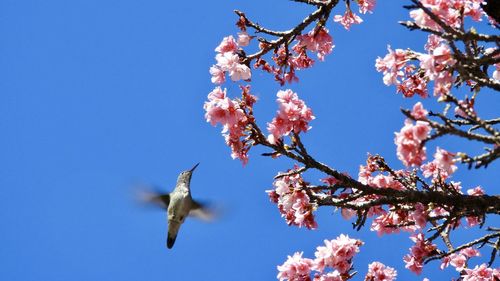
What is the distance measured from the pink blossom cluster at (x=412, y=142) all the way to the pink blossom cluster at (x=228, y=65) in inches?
95.1

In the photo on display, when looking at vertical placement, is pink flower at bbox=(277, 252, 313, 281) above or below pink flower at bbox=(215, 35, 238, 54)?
below

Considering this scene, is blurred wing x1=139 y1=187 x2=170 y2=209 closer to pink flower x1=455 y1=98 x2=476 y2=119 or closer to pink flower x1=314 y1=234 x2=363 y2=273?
pink flower x1=314 y1=234 x2=363 y2=273

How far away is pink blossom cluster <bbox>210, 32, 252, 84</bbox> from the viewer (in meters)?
6.44

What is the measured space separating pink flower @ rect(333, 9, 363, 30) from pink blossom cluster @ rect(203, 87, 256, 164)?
218cm

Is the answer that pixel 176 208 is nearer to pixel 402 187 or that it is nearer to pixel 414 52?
pixel 402 187

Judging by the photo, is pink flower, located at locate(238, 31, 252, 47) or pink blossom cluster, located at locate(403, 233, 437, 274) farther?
pink flower, located at locate(238, 31, 252, 47)

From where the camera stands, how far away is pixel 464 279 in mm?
6574

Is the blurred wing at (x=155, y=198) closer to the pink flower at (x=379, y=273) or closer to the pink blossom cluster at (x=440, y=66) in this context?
the pink flower at (x=379, y=273)

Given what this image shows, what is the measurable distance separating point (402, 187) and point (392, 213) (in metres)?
0.36

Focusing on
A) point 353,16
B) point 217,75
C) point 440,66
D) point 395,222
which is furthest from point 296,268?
point 353,16

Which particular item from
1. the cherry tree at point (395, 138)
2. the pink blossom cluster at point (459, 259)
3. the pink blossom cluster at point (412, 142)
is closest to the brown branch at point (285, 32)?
the cherry tree at point (395, 138)

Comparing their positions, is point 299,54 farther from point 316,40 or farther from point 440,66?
point 440,66

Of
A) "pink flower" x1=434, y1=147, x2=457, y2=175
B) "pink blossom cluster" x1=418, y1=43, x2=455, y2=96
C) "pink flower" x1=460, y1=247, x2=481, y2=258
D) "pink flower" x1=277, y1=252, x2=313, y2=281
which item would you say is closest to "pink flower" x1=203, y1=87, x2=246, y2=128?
"pink flower" x1=277, y1=252, x2=313, y2=281

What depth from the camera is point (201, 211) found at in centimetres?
843
